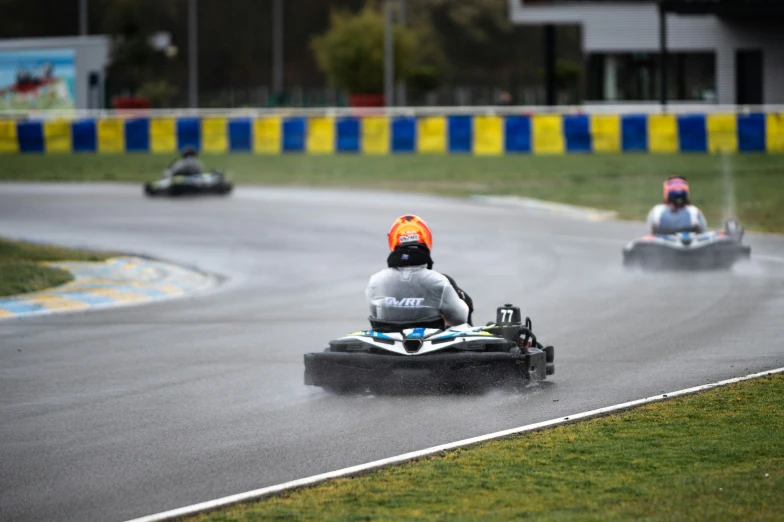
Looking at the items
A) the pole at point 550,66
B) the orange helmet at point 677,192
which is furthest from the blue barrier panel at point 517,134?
the orange helmet at point 677,192

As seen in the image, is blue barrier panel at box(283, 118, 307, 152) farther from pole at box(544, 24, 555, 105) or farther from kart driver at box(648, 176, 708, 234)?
kart driver at box(648, 176, 708, 234)

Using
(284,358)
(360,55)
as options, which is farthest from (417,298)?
(360,55)


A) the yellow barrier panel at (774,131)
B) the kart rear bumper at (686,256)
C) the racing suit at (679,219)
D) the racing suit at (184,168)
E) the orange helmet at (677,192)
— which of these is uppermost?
the yellow barrier panel at (774,131)

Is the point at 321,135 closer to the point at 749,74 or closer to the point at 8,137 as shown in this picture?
the point at 8,137

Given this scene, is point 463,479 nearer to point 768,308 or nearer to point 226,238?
point 768,308

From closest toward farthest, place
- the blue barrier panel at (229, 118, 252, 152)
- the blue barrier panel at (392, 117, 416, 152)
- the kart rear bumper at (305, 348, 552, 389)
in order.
A: the kart rear bumper at (305, 348, 552, 389), the blue barrier panel at (392, 117, 416, 152), the blue barrier panel at (229, 118, 252, 152)

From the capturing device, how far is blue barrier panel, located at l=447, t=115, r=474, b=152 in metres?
36.0

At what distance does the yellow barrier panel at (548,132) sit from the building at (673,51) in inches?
536

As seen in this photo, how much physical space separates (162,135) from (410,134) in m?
7.04

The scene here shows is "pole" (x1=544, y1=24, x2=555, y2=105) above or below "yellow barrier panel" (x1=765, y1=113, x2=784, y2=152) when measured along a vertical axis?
above

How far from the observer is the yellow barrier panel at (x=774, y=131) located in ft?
108

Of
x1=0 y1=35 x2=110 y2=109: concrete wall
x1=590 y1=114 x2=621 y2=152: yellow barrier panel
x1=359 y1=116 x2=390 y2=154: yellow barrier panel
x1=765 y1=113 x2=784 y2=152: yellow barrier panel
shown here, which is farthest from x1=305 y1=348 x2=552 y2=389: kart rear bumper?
x1=0 y1=35 x2=110 y2=109: concrete wall

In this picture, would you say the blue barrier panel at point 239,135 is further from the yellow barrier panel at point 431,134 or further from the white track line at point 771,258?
the white track line at point 771,258

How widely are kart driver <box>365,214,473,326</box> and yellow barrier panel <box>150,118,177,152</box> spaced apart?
2905 centimetres
